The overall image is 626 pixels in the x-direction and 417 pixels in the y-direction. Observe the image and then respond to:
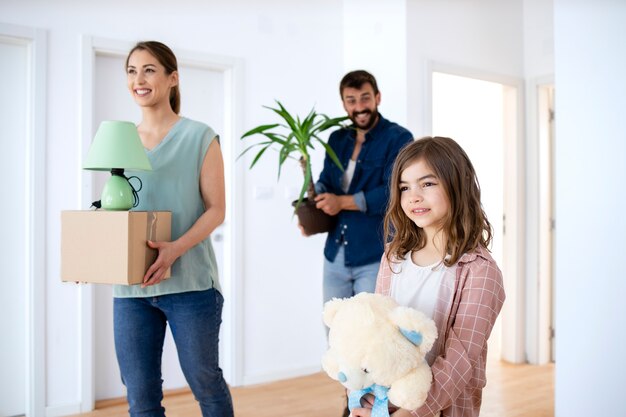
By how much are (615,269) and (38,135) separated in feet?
8.50

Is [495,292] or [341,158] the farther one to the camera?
[341,158]

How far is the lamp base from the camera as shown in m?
1.58

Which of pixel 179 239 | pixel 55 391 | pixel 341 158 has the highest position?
pixel 341 158

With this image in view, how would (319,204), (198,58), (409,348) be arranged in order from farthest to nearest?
1. (198,58)
2. (319,204)
3. (409,348)

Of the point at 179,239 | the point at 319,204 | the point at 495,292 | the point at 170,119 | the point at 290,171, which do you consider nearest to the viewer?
the point at 495,292

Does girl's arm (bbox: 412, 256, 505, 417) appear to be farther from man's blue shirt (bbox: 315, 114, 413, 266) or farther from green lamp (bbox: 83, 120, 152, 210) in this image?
man's blue shirt (bbox: 315, 114, 413, 266)

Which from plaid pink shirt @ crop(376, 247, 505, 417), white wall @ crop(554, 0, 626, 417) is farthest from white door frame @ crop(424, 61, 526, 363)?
plaid pink shirt @ crop(376, 247, 505, 417)

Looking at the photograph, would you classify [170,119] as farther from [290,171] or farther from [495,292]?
[290,171]

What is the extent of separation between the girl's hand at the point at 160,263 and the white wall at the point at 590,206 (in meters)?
1.47

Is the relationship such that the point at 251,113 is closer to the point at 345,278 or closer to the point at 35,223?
the point at 35,223

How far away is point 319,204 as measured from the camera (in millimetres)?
2395

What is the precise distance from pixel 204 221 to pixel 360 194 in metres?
0.83

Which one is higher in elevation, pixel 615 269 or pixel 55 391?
pixel 615 269

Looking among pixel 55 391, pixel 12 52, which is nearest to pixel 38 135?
pixel 12 52
